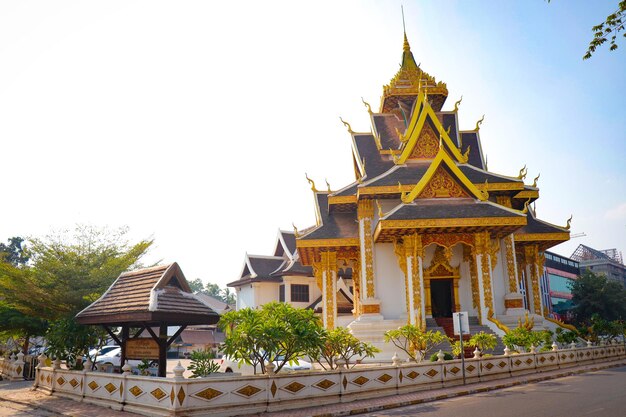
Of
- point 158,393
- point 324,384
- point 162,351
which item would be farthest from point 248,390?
point 162,351

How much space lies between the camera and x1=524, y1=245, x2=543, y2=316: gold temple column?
25531 millimetres

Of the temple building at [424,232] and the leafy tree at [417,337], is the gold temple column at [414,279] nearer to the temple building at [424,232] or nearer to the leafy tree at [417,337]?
the temple building at [424,232]

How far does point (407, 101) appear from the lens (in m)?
29.3

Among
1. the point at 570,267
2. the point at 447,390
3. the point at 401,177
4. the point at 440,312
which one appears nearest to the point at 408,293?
the point at 440,312

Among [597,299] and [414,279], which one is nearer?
[414,279]

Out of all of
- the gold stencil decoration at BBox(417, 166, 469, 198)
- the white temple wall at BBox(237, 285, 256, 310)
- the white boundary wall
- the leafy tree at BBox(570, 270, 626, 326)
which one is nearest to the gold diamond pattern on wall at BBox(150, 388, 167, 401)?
the white boundary wall

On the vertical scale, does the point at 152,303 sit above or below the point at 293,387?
above

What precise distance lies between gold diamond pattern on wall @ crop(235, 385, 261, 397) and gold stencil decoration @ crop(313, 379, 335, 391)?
4.95 ft

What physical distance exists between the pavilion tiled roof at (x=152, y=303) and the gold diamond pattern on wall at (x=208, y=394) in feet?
8.41

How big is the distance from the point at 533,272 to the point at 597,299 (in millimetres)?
23833

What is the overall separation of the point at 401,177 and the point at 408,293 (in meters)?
5.75

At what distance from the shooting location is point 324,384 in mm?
11070

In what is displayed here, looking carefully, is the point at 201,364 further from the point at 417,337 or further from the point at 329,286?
the point at 329,286

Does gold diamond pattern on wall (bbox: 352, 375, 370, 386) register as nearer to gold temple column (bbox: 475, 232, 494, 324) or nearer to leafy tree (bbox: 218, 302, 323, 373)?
leafy tree (bbox: 218, 302, 323, 373)
